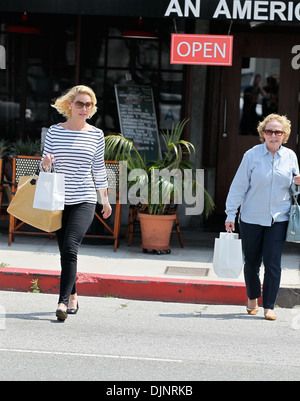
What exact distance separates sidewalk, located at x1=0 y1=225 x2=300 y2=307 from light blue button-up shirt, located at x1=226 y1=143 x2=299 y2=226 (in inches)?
44.2

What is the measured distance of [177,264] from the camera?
902 cm

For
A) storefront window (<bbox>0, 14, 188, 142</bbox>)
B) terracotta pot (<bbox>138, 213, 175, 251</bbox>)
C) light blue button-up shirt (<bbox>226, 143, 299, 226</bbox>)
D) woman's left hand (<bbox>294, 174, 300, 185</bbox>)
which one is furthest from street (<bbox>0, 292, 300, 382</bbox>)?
storefront window (<bbox>0, 14, 188, 142</bbox>)

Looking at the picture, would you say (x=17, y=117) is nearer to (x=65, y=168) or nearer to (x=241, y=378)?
(x=65, y=168)

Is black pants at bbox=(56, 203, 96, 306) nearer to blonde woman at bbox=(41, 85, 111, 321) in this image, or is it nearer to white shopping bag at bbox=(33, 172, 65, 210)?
blonde woman at bbox=(41, 85, 111, 321)

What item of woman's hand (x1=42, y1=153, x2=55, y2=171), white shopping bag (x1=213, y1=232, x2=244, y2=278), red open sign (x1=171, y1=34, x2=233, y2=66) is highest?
red open sign (x1=171, y1=34, x2=233, y2=66)

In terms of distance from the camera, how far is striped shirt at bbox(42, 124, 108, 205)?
677cm

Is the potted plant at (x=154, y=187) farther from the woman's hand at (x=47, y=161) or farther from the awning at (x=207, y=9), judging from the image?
the woman's hand at (x=47, y=161)

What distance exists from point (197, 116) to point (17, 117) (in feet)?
8.45

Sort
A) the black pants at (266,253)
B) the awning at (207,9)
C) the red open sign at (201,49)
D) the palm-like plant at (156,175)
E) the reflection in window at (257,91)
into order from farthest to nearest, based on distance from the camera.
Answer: the reflection in window at (257,91) < the red open sign at (201,49) < the palm-like plant at (156,175) < the awning at (207,9) < the black pants at (266,253)

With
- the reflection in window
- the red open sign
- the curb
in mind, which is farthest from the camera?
the reflection in window

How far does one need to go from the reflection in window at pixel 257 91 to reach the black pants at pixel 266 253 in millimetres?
5113

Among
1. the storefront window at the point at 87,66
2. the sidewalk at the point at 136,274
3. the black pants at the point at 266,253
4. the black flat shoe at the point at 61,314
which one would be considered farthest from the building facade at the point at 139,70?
the black flat shoe at the point at 61,314

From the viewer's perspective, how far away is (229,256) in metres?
6.98

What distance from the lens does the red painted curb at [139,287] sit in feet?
26.1
